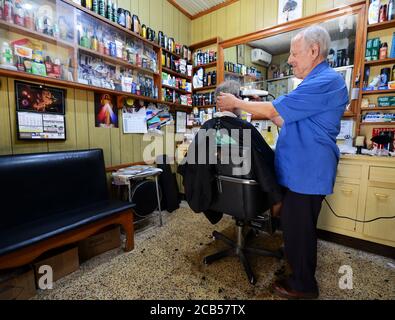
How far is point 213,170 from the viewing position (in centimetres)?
135

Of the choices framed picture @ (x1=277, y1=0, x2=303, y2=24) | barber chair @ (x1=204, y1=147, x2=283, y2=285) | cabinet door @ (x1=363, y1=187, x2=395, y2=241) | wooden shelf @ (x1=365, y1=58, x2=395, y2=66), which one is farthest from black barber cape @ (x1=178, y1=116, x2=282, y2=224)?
framed picture @ (x1=277, y1=0, x2=303, y2=24)

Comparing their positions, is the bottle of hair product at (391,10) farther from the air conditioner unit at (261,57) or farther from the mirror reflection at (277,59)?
the air conditioner unit at (261,57)

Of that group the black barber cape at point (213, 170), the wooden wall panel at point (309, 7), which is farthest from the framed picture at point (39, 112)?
the wooden wall panel at point (309, 7)

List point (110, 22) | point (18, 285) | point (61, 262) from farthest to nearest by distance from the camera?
point (110, 22)
point (61, 262)
point (18, 285)

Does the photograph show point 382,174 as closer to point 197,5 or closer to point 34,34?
point 34,34

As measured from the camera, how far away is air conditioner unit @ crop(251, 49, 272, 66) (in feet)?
8.28

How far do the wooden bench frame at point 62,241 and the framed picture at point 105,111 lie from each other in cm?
103

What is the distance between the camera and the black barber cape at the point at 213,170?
1.22m

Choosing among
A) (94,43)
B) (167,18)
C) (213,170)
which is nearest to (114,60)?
(94,43)

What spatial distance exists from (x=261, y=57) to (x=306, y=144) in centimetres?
191

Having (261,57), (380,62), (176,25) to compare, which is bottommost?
(380,62)

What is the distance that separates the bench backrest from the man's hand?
3.99 feet

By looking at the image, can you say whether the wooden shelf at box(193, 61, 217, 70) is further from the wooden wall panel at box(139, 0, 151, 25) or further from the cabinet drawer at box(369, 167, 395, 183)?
the cabinet drawer at box(369, 167, 395, 183)
